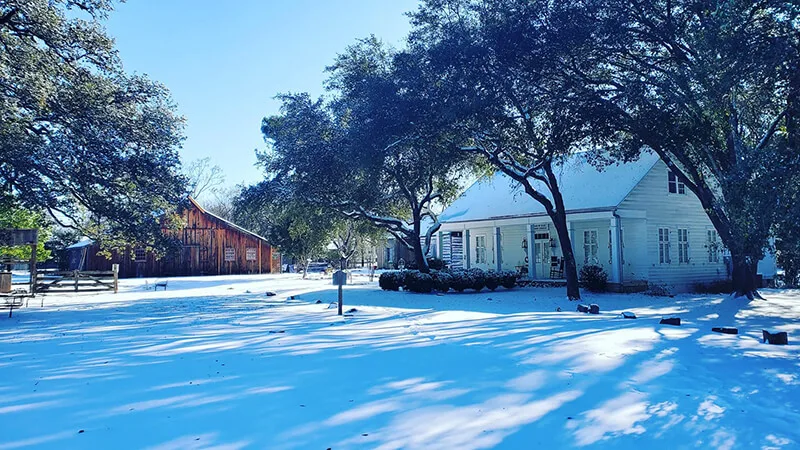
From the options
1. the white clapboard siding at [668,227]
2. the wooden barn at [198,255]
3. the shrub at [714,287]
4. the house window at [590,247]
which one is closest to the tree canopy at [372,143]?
the house window at [590,247]

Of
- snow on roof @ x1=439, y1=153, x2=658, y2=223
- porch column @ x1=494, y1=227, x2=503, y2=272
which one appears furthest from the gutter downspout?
porch column @ x1=494, y1=227, x2=503, y2=272

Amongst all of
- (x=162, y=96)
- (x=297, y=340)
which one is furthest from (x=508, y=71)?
(x=162, y=96)

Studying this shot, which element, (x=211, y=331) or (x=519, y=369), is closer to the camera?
(x=519, y=369)

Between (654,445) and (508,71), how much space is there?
10909mm

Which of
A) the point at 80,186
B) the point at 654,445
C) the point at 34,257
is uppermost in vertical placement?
the point at 80,186

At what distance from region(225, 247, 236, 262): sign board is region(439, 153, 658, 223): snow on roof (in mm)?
20276

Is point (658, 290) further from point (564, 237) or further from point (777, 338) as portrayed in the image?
point (777, 338)

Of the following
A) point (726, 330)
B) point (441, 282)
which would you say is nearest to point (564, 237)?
point (441, 282)

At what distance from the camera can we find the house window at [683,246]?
22094 mm

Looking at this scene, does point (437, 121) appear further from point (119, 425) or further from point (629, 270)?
point (119, 425)

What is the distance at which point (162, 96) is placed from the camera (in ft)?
51.5

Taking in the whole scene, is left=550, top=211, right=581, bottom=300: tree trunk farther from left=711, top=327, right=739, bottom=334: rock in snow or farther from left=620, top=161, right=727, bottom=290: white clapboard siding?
left=711, top=327, right=739, bottom=334: rock in snow

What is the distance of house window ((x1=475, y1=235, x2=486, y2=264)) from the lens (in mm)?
27059

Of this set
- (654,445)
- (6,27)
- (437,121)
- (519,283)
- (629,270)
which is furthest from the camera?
(519,283)
